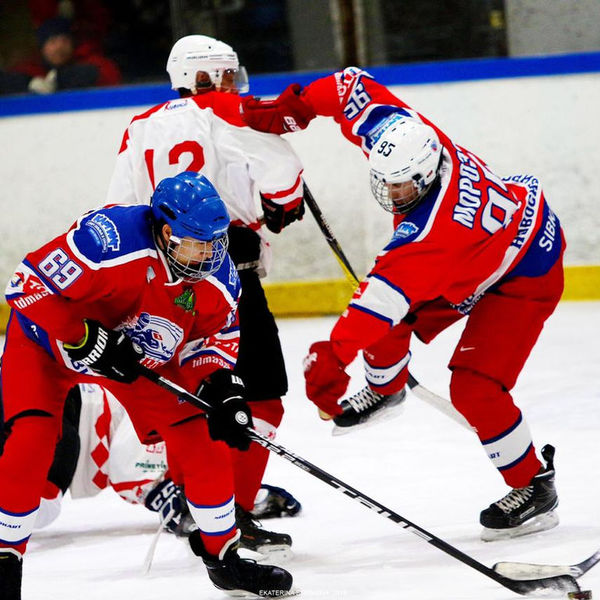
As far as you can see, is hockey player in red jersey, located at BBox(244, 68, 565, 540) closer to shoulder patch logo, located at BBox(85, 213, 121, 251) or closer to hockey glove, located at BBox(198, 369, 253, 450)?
hockey glove, located at BBox(198, 369, 253, 450)

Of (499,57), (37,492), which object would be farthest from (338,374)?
(499,57)

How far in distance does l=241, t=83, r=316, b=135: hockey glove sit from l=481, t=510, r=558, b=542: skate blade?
1142 millimetres

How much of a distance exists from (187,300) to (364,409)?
107 centimetres

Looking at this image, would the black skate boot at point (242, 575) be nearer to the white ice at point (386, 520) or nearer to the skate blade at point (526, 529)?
the white ice at point (386, 520)

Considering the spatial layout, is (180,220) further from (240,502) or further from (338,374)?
(240,502)

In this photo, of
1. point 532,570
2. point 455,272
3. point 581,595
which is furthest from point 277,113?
point 581,595

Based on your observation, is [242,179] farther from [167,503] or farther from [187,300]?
[167,503]

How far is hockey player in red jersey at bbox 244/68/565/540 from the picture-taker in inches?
114

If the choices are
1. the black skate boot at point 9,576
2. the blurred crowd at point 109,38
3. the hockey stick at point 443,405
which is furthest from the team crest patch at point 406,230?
the blurred crowd at point 109,38

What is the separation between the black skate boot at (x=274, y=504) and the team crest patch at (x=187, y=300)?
92cm

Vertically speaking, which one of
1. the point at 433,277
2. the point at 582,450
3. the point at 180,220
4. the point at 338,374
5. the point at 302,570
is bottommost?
the point at 582,450

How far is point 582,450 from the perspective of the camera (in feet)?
12.4

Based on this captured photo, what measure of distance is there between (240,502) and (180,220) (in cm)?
92

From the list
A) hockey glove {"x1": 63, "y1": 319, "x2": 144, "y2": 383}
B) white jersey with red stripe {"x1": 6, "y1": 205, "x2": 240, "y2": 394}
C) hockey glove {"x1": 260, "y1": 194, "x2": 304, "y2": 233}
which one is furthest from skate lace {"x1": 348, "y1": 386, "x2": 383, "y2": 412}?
hockey glove {"x1": 63, "y1": 319, "x2": 144, "y2": 383}
